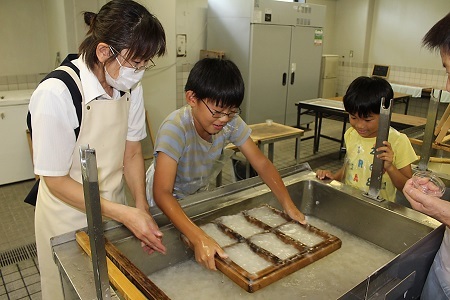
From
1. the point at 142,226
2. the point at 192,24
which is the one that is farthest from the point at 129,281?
the point at 192,24

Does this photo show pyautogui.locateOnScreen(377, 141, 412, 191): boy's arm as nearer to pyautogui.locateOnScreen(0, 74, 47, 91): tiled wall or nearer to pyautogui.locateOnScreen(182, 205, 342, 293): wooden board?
pyautogui.locateOnScreen(182, 205, 342, 293): wooden board

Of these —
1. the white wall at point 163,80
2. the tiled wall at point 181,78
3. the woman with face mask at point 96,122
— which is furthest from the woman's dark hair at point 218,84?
the tiled wall at point 181,78

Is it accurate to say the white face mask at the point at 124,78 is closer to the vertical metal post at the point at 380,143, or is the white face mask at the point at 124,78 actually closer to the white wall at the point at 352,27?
the vertical metal post at the point at 380,143

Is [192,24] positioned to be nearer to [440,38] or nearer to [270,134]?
[270,134]

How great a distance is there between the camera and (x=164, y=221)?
1.19 metres

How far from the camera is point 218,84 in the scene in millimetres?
1229

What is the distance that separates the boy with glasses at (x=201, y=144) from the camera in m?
1.13

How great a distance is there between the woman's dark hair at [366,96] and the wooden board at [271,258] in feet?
2.07

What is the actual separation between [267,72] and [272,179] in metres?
3.92

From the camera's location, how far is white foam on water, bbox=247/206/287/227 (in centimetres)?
132

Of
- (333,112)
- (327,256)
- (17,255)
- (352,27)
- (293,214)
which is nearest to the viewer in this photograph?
(327,256)

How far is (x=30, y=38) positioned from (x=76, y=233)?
3570 millimetres

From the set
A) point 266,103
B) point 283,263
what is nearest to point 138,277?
point 283,263

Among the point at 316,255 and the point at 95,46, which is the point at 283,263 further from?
the point at 95,46
